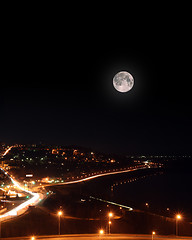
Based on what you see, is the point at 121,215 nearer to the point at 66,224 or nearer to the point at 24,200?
the point at 66,224

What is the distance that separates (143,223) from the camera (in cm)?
1320

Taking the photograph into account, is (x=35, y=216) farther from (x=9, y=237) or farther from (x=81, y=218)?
(x=9, y=237)

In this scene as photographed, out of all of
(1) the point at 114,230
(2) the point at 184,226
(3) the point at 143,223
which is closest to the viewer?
(1) the point at 114,230

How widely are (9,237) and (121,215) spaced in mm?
6377

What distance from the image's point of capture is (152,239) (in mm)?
9109

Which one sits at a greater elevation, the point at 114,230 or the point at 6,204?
the point at 6,204

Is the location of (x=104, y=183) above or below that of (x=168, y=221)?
above

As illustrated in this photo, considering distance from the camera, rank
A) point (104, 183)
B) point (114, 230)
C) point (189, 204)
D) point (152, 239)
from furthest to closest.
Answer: point (104, 183)
point (189, 204)
point (114, 230)
point (152, 239)

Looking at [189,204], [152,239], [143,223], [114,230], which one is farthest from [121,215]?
[189,204]

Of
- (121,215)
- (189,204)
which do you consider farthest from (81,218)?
(189,204)

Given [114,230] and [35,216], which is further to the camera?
[35,216]

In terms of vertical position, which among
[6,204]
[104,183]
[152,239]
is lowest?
[152,239]

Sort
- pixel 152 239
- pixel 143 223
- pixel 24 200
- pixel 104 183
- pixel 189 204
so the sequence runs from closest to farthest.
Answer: pixel 152 239, pixel 143 223, pixel 24 200, pixel 189 204, pixel 104 183

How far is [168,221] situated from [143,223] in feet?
3.99
